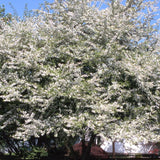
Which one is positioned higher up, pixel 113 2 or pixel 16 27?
pixel 113 2

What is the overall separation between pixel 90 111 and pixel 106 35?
2.71m

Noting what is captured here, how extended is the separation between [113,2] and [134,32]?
1479 millimetres

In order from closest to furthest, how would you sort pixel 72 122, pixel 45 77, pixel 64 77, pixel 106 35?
1. pixel 72 122
2. pixel 64 77
3. pixel 45 77
4. pixel 106 35

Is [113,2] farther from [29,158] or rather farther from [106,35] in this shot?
[29,158]

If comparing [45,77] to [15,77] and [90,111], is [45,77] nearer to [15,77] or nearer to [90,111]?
[15,77]

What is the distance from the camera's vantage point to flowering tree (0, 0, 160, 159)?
5.93m

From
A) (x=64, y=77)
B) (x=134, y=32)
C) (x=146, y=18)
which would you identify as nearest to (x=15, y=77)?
(x=64, y=77)

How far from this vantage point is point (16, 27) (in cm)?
791

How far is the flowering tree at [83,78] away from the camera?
19.5 feet

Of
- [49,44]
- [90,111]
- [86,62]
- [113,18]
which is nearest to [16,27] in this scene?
[49,44]

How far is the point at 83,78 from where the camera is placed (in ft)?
23.1

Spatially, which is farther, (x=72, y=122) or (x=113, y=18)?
(x=113, y=18)

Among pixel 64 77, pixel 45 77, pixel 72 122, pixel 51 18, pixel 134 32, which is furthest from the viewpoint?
pixel 51 18

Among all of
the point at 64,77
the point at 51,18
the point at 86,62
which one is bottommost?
the point at 64,77
